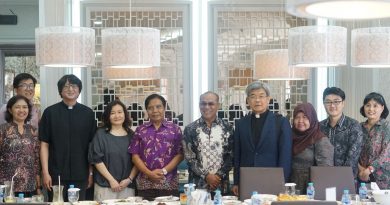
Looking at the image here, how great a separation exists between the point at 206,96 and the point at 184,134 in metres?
0.36

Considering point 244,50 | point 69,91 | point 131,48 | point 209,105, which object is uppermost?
point 244,50

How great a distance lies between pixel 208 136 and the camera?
4.48 m

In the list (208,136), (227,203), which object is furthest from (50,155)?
(227,203)

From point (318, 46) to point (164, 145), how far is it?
1.53 metres

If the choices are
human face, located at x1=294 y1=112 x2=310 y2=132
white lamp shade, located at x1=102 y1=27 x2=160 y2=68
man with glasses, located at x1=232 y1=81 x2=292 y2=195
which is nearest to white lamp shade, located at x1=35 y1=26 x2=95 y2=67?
white lamp shade, located at x1=102 y1=27 x2=160 y2=68

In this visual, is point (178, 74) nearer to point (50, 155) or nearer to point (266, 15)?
point (266, 15)

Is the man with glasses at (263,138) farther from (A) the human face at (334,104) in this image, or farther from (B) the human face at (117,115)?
(B) the human face at (117,115)

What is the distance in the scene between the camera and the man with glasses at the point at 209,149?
4457mm

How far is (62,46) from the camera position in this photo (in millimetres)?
3566

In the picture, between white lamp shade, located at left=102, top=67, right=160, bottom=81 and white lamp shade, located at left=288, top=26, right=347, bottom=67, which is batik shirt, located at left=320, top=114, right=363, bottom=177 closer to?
white lamp shade, located at left=288, top=26, right=347, bottom=67

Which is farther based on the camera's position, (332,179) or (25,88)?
(25,88)

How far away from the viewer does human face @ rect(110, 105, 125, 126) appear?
443 centimetres

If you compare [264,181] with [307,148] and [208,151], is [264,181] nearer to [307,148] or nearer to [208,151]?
[307,148]

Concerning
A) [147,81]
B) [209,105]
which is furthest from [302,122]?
[147,81]
